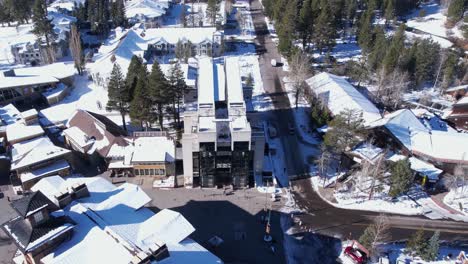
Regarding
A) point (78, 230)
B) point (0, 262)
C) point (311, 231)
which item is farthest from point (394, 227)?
point (0, 262)

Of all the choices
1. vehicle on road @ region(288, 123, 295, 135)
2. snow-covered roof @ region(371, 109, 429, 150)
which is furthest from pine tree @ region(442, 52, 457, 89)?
vehicle on road @ region(288, 123, 295, 135)

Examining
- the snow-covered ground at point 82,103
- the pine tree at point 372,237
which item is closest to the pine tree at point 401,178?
the pine tree at point 372,237

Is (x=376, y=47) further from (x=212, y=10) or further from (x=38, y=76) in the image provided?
(x=38, y=76)

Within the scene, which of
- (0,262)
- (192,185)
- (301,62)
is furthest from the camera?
(301,62)

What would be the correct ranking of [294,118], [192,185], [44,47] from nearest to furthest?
[192,185] < [294,118] < [44,47]

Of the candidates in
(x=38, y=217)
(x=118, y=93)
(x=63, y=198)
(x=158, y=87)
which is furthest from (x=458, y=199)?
(x=118, y=93)

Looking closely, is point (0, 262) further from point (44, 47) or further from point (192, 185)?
point (44, 47)

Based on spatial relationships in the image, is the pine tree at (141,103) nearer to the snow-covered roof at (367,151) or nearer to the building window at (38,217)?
the building window at (38,217)
